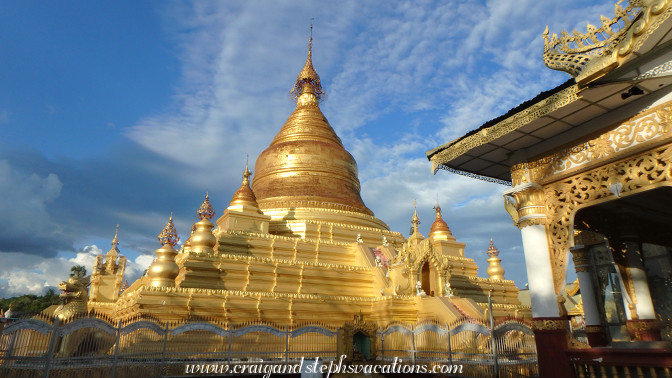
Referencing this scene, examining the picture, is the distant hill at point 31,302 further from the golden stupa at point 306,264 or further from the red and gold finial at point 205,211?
the red and gold finial at point 205,211

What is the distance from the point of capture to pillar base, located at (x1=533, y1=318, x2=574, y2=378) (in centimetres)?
660

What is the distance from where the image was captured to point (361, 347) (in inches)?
571

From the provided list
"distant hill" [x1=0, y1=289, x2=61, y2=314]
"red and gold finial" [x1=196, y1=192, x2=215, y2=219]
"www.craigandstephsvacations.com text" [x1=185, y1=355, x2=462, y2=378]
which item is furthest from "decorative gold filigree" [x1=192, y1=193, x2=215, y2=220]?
"distant hill" [x1=0, y1=289, x2=61, y2=314]

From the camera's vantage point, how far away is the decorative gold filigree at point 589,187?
232 inches

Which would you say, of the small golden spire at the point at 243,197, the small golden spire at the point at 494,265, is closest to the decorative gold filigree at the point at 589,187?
the small golden spire at the point at 243,197

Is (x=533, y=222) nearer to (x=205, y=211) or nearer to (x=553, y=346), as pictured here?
(x=553, y=346)

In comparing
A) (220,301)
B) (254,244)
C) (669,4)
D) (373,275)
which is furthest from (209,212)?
(669,4)

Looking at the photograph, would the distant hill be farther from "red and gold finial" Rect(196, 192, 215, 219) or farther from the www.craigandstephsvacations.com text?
the www.craigandstephsvacations.com text

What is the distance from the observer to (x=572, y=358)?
6477 millimetres

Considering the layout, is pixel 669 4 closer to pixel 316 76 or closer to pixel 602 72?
pixel 602 72

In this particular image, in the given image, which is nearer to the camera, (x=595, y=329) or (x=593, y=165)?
(x=593, y=165)

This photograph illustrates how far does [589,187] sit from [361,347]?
10.1m

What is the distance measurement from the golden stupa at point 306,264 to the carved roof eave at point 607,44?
1239 cm

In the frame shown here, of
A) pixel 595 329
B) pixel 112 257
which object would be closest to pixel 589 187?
pixel 595 329
